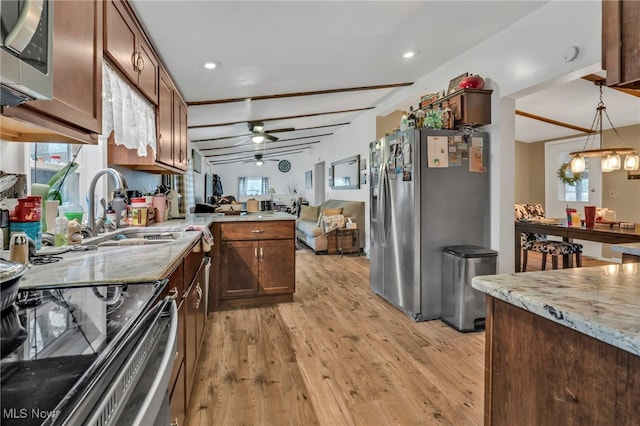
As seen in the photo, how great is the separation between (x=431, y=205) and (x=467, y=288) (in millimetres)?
774

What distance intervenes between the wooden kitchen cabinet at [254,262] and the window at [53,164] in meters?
1.25

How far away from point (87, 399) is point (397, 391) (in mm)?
1824

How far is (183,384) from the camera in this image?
1.53 m

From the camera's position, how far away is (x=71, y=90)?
123 cm

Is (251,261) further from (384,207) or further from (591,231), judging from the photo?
(591,231)

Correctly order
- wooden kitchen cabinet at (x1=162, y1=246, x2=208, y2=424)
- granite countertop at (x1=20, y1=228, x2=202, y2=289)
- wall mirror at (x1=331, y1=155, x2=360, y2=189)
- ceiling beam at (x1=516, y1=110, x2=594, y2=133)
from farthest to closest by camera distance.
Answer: wall mirror at (x1=331, y1=155, x2=360, y2=189) → ceiling beam at (x1=516, y1=110, x2=594, y2=133) → wooden kitchen cabinet at (x1=162, y1=246, x2=208, y2=424) → granite countertop at (x1=20, y1=228, x2=202, y2=289)

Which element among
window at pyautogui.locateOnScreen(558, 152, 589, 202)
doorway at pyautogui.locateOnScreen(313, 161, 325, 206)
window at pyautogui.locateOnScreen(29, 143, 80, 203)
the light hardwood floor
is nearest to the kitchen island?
the light hardwood floor

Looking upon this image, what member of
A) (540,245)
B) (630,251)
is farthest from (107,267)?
(540,245)

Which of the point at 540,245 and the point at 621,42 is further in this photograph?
the point at 540,245

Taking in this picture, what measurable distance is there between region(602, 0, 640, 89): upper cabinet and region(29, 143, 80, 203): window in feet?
7.99

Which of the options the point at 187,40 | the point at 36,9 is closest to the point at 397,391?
the point at 36,9

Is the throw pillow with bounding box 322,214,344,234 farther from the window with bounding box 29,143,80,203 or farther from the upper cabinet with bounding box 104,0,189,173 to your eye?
the window with bounding box 29,143,80,203

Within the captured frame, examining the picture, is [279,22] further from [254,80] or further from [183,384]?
[183,384]

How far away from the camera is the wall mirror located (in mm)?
6426
